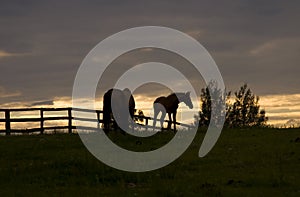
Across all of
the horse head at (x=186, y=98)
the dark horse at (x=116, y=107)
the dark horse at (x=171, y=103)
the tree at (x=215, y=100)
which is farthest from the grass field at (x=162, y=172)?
the tree at (x=215, y=100)

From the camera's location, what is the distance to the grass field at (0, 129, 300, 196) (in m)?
16.5

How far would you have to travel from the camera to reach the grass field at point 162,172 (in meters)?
16.5

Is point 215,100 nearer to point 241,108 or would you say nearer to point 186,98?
point 241,108

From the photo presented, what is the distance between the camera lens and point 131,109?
110 feet

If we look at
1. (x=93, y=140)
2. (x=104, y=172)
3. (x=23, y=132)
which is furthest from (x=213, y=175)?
(x=23, y=132)

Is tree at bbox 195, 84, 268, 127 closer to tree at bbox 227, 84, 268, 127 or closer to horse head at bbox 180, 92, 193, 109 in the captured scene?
tree at bbox 227, 84, 268, 127

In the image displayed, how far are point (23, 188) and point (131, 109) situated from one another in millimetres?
16574

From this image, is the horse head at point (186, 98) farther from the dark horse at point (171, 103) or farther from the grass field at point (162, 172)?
the grass field at point (162, 172)

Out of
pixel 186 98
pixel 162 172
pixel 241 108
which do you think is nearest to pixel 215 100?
pixel 241 108

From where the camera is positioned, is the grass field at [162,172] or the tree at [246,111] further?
the tree at [246,111]

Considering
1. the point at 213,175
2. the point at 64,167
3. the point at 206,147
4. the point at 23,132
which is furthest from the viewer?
the point at 23,132

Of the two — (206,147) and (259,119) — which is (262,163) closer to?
(206,147)

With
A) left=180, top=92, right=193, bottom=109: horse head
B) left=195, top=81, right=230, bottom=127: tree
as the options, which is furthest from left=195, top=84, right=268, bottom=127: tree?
left=180, top=92, right=193, bottom=109: horse head

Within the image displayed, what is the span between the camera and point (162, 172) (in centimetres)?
1925
